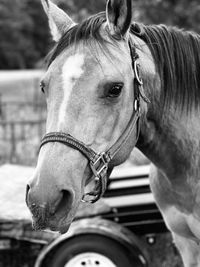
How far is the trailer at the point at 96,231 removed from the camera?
3334mm

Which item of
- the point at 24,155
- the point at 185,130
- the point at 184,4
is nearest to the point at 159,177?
the point at 185,130

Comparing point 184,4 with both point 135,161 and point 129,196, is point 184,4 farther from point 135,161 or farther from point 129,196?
point 129,196

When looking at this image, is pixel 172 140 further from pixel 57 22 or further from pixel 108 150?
pixel 57 22

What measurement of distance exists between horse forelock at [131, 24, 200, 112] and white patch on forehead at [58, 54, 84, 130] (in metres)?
0.50

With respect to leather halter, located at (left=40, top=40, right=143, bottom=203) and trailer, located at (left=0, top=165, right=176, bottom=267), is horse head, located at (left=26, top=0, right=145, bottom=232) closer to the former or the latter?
leather halter, located at (left=40, top=40, right=143, bottom=203)

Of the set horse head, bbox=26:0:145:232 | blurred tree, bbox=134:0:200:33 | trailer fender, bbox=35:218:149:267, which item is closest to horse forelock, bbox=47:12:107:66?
horse head, bbox=26:0:145:232

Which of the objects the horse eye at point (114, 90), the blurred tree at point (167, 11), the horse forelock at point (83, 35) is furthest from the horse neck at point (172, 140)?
the blurred tree at point (167, 11)

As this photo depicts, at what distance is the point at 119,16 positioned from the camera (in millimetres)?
2002

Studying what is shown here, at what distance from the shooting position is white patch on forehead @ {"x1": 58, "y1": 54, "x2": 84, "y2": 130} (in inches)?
72.5

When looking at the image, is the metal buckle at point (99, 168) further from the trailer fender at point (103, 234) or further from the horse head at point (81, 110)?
the trailer fender at point (103, 234)

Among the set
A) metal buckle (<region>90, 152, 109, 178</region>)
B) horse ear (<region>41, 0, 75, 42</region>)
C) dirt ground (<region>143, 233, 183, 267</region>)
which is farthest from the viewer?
dirt ground (<region>143, 233, 183, 267</region>)

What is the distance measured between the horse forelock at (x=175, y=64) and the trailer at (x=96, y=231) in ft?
4.62

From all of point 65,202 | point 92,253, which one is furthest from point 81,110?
point 92,253

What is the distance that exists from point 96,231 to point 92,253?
183 mm
